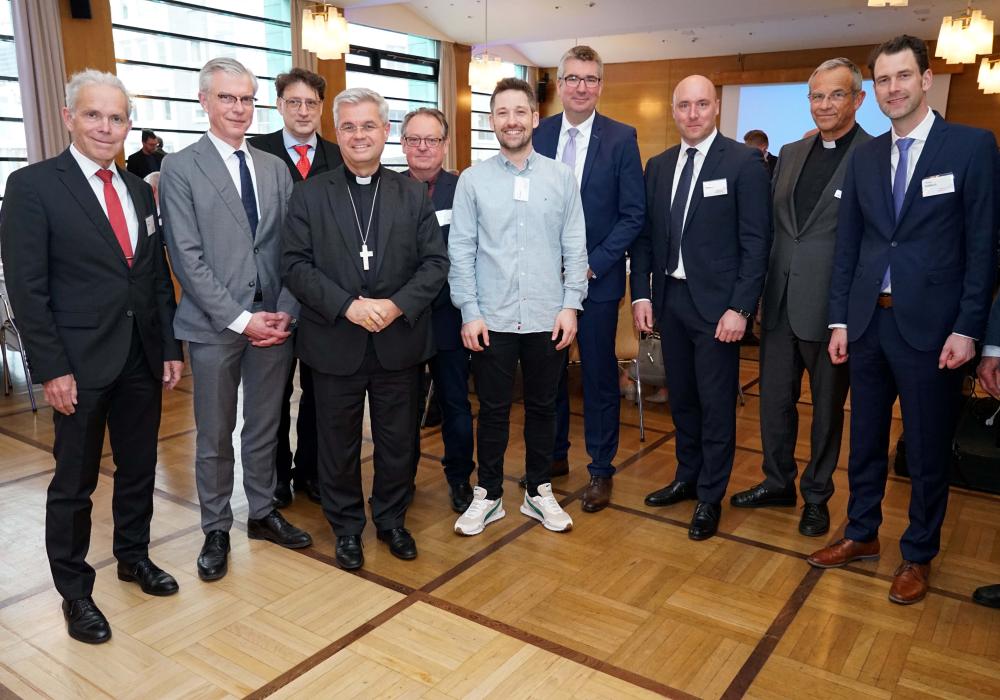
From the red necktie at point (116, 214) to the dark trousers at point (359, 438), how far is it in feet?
2.46

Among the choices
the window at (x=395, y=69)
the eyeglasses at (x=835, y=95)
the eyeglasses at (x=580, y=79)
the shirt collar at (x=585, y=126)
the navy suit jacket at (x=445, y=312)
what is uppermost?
the window at (x=395, y=69)

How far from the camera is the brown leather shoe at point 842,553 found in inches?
108

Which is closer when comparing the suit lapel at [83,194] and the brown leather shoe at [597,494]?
the suit lapel at [83,194]

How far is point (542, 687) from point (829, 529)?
161 centimetres

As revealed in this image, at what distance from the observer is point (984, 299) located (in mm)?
2312

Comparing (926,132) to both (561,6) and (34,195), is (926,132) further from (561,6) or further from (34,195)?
(561,6)

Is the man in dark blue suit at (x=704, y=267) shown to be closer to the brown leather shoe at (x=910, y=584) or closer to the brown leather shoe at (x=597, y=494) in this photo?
the brown leather shoe at (x=597, y=494)

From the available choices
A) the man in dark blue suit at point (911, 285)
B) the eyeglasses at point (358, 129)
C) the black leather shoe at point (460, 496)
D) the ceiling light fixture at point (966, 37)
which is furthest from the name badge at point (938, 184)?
Answer: the ceiling light fixture at point (966, 37)

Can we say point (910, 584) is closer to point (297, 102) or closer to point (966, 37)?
point (297, 102)

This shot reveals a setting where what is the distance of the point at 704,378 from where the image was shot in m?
3.02

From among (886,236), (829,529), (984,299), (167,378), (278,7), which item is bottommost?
(829,529)

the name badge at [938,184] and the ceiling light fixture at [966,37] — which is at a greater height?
the ceiling light fixture at [966,37]

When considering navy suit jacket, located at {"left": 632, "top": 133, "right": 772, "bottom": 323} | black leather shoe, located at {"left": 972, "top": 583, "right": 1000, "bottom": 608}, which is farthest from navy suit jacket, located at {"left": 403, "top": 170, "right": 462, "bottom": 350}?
black leather shoe, located at {"left": 972, "top": 583, "right": 1000, "bottom": 608}

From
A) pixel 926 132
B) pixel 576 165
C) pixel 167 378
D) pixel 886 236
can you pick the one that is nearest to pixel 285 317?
pixel 167 378
